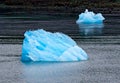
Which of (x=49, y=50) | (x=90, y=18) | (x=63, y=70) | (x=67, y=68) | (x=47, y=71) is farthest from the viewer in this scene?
(x=90, y=18)

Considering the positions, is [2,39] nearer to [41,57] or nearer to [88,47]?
[88,47]

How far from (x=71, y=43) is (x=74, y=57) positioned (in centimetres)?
47

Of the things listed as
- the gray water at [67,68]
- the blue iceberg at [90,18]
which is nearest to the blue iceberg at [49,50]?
the gray water at [67,68]

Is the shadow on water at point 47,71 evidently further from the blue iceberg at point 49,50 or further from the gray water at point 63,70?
the blue iceberg at point 49,50

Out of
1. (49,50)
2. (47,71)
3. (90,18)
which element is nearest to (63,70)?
(47,71)

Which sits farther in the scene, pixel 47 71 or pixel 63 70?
pixel 63 70

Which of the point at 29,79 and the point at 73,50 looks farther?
the point at 73,50

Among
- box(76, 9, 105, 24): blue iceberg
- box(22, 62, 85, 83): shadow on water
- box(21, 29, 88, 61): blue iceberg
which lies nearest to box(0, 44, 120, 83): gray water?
box(22, 62, 85, 83): shadow on water

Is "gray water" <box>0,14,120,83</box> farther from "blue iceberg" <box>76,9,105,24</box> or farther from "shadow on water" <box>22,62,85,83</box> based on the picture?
"blue iceberg" <box>76,9,105,24</box>

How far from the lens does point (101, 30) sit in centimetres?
2284

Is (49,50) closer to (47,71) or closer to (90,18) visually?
(47,71)

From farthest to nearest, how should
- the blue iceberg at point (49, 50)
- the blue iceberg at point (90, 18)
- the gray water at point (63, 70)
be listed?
the blue iceberg at point (90, 18)
the blue iceberg at point (49, 50)
the gray water at point (63, 70)

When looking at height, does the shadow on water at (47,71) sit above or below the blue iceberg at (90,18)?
above

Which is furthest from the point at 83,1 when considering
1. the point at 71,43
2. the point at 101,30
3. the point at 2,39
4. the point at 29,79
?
the point at 29,79
